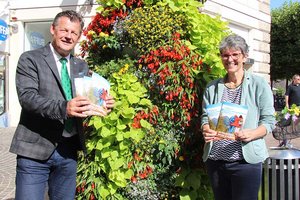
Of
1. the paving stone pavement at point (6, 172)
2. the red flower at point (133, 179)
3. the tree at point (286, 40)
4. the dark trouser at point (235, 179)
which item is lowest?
the paving stone pavement at point (6, 172)

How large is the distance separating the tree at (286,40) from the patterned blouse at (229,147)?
28.0m

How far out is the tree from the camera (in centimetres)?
2966

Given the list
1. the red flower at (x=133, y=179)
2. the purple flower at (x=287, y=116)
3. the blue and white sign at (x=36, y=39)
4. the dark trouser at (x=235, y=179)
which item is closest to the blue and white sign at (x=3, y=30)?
the blue and white sign at (x=36, y=39)

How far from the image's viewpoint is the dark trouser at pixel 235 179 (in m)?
2.96

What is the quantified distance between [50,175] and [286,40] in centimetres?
2966

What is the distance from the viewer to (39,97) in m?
2.45

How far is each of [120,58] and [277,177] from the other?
5.57 ft

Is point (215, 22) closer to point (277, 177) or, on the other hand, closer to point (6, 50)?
point (277, 177)

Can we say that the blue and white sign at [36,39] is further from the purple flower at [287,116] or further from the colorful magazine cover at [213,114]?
the colorful magazine cover at [213,114]

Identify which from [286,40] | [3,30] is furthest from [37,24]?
[286,40]

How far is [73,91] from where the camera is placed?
8.90ft

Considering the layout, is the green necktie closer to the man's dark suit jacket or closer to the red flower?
the man's dark suit jacket

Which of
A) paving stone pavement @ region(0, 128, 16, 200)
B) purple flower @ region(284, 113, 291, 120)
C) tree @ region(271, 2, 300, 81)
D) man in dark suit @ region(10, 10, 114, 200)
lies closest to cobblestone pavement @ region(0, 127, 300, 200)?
paving stone pavement @ region(0, 128, 16, 200)

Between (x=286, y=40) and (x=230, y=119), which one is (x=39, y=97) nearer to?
(x=230, y=119)
